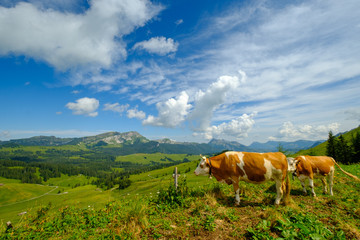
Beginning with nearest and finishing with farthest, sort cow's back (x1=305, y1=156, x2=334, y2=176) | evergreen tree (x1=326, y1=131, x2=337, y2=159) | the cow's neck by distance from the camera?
the cow's neck < cow's back (x1=305, y1=156, x2=334, y2=176) < evergreen tree (x1=326, y1=131, x2=337, y2=159)

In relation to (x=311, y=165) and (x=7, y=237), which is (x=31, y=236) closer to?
(x=7, y=237)

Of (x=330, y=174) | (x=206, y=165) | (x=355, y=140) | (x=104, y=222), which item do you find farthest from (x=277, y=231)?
(x=355, y=140)

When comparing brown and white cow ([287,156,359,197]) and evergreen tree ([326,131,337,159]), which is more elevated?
brown and white cow ([287,156,359,197])

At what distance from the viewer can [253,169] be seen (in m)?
8.59

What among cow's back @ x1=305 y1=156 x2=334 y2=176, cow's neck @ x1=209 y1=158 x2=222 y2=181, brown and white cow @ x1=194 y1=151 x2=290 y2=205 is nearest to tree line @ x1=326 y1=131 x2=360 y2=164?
cow's back @ x1=305 y1=156 x2=334 y2=176

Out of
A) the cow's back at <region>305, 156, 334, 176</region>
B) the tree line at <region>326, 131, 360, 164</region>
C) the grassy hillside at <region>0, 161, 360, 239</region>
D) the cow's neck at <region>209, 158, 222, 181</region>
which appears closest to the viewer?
the grassy hillside at <region>0, 161, 360, 239</region>

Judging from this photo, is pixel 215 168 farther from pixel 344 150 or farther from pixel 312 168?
pixel 344 150

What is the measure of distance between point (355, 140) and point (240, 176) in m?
73.5

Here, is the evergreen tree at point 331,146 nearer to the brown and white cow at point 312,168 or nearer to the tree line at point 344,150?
the tree line at point 344,150

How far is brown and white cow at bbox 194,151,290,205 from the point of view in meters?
8.48

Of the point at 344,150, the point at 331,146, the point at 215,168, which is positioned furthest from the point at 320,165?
the point at 331,146

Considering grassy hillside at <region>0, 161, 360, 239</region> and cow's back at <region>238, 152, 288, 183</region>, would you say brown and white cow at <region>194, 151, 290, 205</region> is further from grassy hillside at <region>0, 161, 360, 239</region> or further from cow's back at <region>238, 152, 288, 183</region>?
grassy hillside at <region>0, 161, 360, 239</region>

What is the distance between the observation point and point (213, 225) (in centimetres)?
652

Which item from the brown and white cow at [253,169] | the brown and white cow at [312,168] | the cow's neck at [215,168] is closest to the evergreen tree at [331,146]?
the brown and white cow at [312,168]
